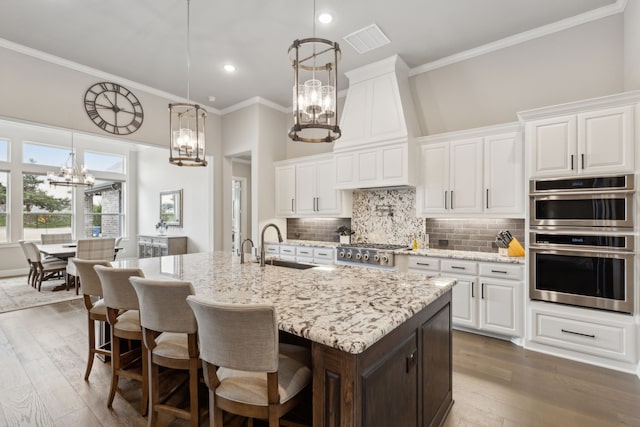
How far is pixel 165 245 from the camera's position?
7.21 metres

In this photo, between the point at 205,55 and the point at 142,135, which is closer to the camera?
the point at 205,55

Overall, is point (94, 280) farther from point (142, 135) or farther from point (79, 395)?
point (142, 135)

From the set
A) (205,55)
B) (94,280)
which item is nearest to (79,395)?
(94,280)

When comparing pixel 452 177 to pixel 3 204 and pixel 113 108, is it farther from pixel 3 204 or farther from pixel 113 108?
pixel 3 204

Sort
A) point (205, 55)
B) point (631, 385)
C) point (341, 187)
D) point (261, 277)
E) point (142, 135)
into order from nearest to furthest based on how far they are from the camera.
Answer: point (261, 277)
point (631, 385)
point (205, 55)
point (341, 187)
point (142, 135)

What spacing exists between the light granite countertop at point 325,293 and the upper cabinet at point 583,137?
6.28 feet

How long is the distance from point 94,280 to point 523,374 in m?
3.54

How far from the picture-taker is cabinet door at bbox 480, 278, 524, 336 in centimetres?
317

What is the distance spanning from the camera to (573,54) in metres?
3.39

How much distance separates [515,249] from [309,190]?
10.2ft

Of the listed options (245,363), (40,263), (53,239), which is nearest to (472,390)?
(245,363)

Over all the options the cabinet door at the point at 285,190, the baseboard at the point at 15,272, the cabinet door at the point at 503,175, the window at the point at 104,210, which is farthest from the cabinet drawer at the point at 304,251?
the window at the point at 104,210

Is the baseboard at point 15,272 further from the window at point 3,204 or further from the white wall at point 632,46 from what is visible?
the white wall at point 632,46

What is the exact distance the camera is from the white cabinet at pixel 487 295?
318 centimetres
